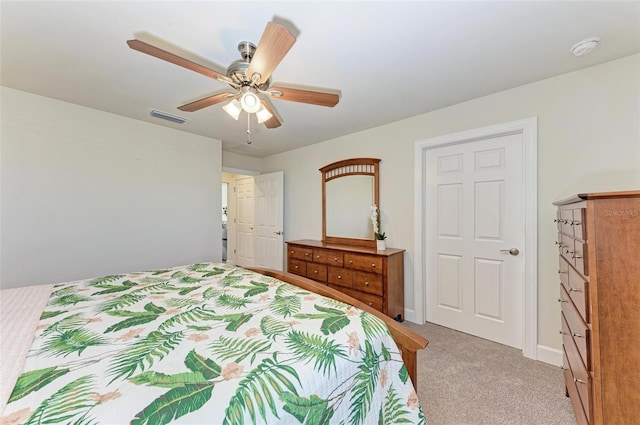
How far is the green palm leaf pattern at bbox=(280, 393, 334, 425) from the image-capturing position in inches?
30.3

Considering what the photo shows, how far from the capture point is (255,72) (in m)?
1.49

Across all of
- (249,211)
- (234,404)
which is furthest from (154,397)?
(249,211)

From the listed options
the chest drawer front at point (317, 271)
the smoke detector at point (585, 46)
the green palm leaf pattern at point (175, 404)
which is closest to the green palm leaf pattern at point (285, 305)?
the green palm leaf pattern at point (175, 404)

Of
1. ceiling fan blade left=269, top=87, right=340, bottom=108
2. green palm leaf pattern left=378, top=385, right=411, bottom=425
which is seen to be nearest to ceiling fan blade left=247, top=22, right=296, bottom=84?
ceiling fan blade left=269, top=87, right=340, bottom=108

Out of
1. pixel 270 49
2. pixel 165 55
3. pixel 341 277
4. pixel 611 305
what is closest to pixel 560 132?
pixel 611 305

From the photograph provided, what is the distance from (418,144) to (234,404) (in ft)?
9.54

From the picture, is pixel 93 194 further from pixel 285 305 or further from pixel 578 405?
pixel 578 405

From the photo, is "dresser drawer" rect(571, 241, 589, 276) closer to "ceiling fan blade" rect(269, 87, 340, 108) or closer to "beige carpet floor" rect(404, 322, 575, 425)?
"beige carpet floor" rect(404, 322, 575, 425)

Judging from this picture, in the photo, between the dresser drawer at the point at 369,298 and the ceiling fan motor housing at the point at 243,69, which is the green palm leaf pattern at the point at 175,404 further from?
the dresser drawer at the point at 369,298

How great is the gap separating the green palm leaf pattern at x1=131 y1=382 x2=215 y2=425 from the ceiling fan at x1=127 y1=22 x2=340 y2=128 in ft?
4.64

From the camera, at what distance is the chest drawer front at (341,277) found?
3.07 metres

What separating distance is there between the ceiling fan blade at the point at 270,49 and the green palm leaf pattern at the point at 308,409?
4.75ft

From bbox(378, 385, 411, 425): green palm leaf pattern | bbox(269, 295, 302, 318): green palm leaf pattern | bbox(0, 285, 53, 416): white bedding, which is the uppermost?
bbox(269, 295, 302, 318): green palm leaf pattern

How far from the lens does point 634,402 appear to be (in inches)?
42.6
